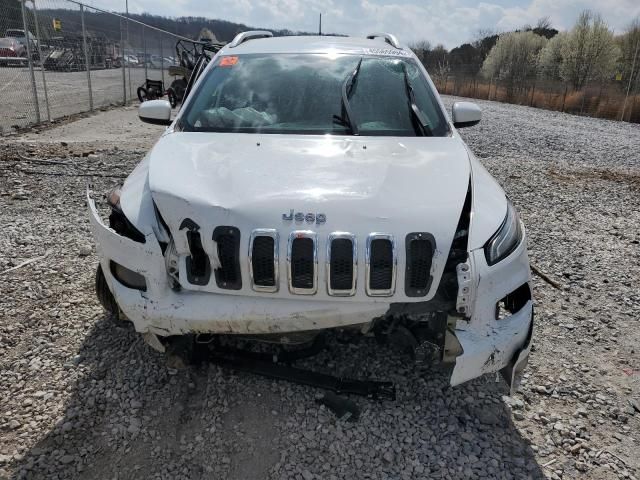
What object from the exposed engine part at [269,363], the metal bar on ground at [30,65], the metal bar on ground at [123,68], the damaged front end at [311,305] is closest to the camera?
the damaged front end at [311,305]

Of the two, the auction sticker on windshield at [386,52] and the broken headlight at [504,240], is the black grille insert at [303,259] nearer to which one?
the broken headlight at [504,240]

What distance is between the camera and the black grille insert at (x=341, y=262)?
2174 mm

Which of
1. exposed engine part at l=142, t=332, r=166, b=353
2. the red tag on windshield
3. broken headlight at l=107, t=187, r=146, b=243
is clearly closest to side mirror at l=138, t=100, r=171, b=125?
the red tag on windshield

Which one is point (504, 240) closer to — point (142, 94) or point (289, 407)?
point (289, 407)

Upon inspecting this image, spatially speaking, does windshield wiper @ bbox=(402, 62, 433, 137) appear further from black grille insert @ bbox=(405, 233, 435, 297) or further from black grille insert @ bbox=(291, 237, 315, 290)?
black grille insert @ bbox=(291, 237, 315, 290)

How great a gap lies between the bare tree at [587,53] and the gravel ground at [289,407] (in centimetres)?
3058

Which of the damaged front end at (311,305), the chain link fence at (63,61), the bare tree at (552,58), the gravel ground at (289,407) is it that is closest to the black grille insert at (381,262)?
the damaged front end at (311,305)

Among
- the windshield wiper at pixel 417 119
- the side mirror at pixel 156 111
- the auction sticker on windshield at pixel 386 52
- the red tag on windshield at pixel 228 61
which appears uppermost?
the auction sticker on windshield at pixel 386 52

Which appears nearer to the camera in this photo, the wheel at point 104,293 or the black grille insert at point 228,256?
the black grille insert at point 228,256

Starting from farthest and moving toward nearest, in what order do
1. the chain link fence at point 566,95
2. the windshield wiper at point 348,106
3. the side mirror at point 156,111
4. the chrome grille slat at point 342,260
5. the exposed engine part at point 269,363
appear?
1. the chain link fence at point 566,95
2. the side mirror at point 156,111
3. the windshield wiper at point 348,106
4. the exposed engine part at point 269,363
5. the chrome grille slat at point 342,260

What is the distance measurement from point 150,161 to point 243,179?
0.66m

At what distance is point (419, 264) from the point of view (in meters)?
2.22

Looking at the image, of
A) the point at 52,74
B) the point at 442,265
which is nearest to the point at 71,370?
the point at 442,265

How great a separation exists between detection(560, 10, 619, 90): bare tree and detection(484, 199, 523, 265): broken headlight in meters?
31.0
